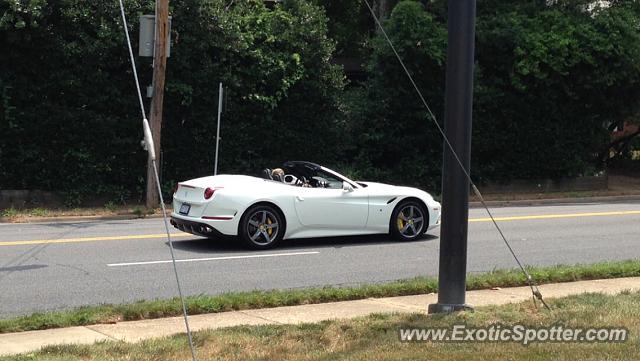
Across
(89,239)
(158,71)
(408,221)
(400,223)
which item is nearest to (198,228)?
(89,239)

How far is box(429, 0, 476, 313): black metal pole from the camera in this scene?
7156mm

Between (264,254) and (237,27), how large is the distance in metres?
10.7

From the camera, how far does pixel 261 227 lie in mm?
11961

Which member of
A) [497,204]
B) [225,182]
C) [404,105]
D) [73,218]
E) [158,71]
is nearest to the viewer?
[225,182]

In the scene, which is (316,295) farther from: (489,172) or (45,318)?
(489,172)

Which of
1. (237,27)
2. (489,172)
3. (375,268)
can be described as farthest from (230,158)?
(375,268)

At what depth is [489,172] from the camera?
2561 cm

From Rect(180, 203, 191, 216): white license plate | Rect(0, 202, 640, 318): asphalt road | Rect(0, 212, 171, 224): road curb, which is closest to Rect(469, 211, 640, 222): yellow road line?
Rect(0, 202, 640, 318): asphalt road

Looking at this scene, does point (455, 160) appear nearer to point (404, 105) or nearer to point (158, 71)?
point (158, 71)

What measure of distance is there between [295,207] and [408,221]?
2212mm

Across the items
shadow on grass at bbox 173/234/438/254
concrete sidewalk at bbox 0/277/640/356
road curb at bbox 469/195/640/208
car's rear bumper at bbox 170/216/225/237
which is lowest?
concrete sidewalk at bbox 0/277/640/356

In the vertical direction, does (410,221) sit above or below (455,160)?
below

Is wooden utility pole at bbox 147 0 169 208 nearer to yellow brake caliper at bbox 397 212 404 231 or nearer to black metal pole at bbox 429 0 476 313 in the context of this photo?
yellow brake caliper at bbox 397 212 404 231

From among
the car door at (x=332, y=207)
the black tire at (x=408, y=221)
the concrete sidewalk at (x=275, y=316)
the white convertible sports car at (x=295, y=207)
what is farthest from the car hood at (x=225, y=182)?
the concrete sidewalk at (x=275, y=316)
